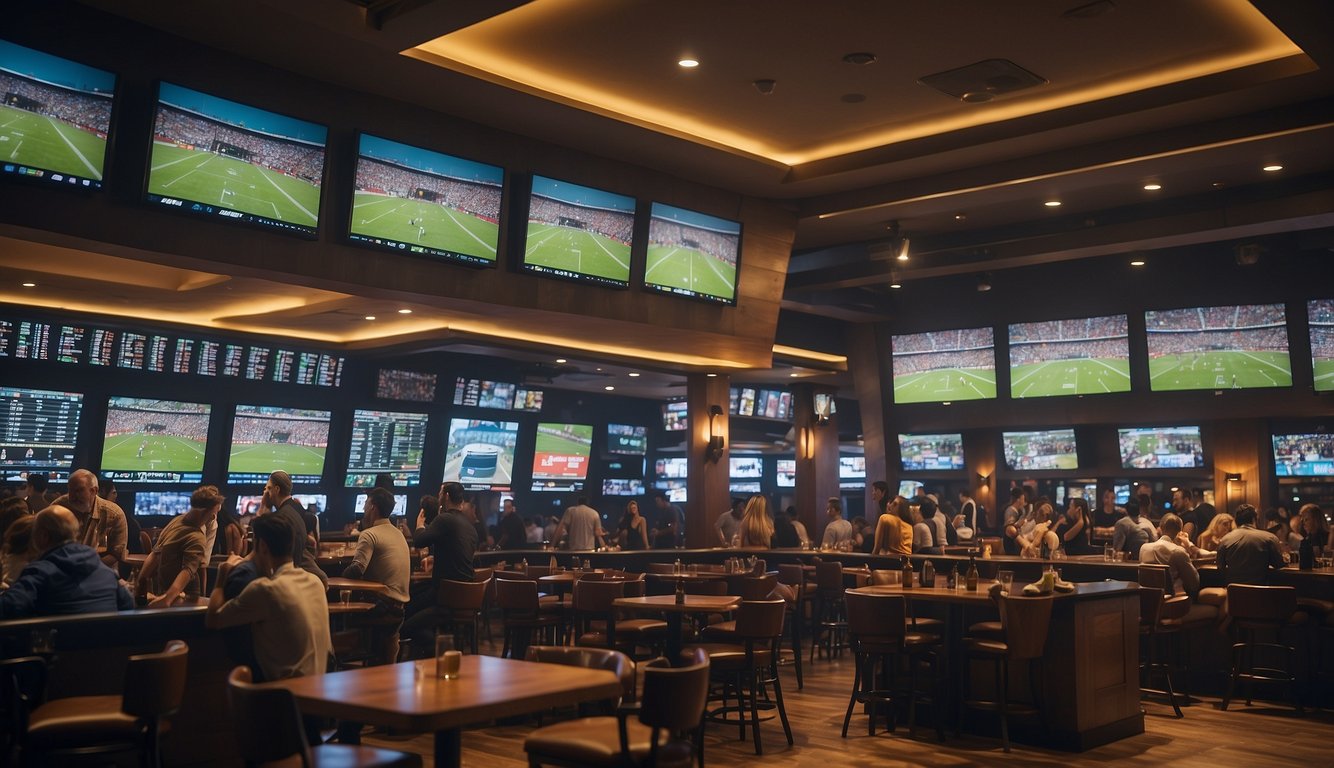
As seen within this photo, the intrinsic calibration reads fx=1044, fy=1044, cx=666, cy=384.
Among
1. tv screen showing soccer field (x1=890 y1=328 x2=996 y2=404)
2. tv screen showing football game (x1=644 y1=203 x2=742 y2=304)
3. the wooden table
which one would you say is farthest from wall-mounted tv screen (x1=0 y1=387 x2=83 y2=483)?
tv screen showing soccer field (x1=890 y1=328 x2=996 y2=404)

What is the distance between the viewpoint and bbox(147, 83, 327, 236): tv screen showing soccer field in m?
5.87

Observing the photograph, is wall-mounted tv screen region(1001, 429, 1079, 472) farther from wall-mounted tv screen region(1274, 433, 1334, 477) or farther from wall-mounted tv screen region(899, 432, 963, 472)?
wall-mounted tv screen region(1274, 433, 1334, 477)

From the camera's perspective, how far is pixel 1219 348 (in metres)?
11.9

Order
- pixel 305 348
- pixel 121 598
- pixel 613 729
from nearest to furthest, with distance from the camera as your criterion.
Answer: pixel 613 729 < pixel 121 598 < pixel 305 348

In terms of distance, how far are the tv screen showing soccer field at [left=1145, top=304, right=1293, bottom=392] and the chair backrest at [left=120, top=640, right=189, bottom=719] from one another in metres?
11.2

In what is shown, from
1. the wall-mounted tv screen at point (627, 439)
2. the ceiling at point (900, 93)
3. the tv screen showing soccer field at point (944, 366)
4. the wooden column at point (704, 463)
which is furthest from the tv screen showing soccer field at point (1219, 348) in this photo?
the wall-mounted tv screen at point (627, 439)

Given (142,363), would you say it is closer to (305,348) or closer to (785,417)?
(305,348)

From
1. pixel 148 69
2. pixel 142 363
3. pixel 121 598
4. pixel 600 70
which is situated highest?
pixel 600 70

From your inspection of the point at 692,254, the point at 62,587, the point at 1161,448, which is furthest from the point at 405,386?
the point at 1161,448

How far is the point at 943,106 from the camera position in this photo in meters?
7.34

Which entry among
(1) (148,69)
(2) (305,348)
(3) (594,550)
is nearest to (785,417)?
(3) (594,550)

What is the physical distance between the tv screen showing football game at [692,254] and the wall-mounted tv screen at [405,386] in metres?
6.15

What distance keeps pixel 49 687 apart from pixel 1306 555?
8.59 m

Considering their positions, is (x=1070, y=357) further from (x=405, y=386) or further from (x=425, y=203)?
(x=425, y=203)
